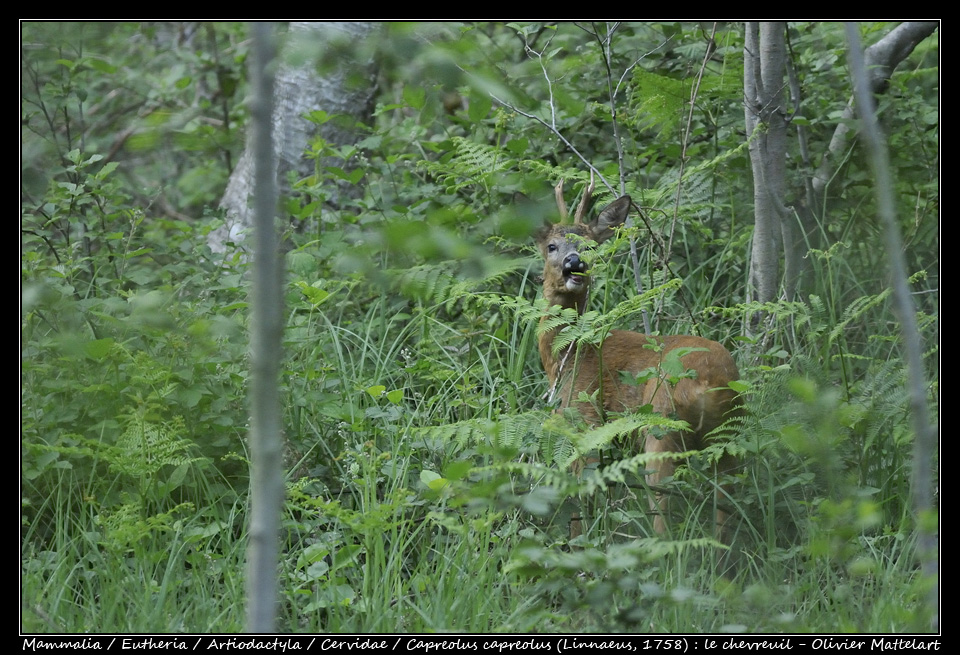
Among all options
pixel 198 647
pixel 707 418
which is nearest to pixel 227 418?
pixel 198 647

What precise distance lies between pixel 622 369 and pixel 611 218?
787 millimetres

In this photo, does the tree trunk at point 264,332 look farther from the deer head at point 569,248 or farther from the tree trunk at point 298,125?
the tree trunk at point 298,125

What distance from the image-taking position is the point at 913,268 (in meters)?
5.20

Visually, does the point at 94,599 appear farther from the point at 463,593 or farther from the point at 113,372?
the point at 463,593

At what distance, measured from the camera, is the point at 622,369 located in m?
4.62

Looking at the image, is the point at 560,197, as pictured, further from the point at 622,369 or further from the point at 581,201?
the point at 622,369

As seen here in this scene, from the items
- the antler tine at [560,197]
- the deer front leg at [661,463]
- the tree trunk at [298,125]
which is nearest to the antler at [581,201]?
the antler tine at [560,197]

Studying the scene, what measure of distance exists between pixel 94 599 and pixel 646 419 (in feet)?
6.59

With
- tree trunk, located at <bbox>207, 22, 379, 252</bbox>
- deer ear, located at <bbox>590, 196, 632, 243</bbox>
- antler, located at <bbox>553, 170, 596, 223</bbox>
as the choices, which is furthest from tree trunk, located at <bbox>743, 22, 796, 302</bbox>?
tree trunk, located at <bbox>207, 22, 379, 252</bbox>

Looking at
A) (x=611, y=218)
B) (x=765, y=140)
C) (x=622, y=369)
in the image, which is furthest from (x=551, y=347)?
(x=765, y=140)

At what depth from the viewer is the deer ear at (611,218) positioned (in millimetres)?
4648

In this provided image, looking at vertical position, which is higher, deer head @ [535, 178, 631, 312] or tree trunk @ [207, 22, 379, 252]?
tree trunk @ [207, 22, 379, 252]

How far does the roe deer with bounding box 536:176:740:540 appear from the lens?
4047mm

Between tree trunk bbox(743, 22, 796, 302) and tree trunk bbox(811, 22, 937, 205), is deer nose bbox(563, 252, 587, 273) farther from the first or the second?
tree trunk bbox(811, 22, 937, 205)
